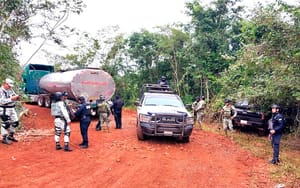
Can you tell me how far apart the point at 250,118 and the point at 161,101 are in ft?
14.2

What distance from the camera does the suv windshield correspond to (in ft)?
41.3

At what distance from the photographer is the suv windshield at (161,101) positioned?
1258 centimetres

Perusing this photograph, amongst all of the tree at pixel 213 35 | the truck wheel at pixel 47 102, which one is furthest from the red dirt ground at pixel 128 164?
the tree at pixel 213 35

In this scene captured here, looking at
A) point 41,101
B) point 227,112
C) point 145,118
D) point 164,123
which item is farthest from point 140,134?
point 41,101

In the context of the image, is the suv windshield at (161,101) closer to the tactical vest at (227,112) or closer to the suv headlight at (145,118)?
the suv headlight at (145,118)

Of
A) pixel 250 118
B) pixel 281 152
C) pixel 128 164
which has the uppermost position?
pixel 250 118

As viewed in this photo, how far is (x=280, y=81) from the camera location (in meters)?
11.2

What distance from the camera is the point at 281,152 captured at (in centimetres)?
1138

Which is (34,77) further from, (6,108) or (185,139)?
(185,139)

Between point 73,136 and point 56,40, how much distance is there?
7396 mm

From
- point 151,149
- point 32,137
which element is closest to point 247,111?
point 151,149

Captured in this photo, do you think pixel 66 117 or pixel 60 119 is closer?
pixel 66 117

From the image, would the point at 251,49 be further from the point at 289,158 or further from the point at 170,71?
the point at 170,71

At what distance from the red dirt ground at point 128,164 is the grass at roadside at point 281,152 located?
0.33m
